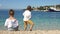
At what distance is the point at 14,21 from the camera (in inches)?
390

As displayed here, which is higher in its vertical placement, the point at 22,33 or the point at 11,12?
the point at 11,12

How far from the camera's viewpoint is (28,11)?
12031 millimetres

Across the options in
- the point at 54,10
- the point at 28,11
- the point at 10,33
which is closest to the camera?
the point at 10,33

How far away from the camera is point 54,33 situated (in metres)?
10.1

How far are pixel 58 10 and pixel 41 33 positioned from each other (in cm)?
9404

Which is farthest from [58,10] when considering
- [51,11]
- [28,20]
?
[28,20]

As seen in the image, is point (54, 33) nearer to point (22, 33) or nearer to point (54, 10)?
point (22, 33)

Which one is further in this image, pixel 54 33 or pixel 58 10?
pixel 58 10

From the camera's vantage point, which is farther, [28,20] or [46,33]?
[28,20]

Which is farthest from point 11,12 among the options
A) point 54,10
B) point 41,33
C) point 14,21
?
point 54,10

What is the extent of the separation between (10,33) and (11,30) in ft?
1.00

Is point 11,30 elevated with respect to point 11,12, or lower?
lower

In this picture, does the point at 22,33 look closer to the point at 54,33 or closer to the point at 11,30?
the point at 11,30

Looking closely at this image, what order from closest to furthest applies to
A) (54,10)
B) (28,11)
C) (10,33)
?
(10,33), (28,11), (54,10)
